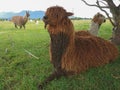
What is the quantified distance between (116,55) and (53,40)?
2380 mm

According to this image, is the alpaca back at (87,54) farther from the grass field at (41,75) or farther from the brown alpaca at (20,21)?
the brown alpaca at (20,21)

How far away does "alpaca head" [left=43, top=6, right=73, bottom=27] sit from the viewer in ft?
27.4

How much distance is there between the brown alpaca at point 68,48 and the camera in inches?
332

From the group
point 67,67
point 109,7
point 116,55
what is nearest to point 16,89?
point 67,67

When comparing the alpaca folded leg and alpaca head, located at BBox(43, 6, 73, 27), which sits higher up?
alpaca head, located at BBox(43, 6, 73, 27)

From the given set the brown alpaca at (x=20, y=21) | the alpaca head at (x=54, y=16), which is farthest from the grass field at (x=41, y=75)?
the brown alpaca at (x=20, y=21)

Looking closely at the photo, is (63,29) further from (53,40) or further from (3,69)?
(3,69)

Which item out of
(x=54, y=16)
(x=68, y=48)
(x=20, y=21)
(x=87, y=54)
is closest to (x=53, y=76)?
(x=68, y=48)

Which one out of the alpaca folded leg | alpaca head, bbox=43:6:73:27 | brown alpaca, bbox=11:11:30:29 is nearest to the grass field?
the alpaca folded leg

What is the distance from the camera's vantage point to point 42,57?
39.1 feet

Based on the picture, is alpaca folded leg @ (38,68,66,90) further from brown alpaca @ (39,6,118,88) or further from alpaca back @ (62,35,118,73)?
alpaca back @ (62,35,118,73)

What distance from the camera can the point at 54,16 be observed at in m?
8.38

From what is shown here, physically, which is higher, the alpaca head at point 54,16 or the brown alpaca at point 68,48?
the alpaca head at point 54,16

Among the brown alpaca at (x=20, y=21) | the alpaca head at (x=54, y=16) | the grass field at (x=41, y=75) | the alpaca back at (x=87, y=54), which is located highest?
the alpaca head at (x=54, y=16)
